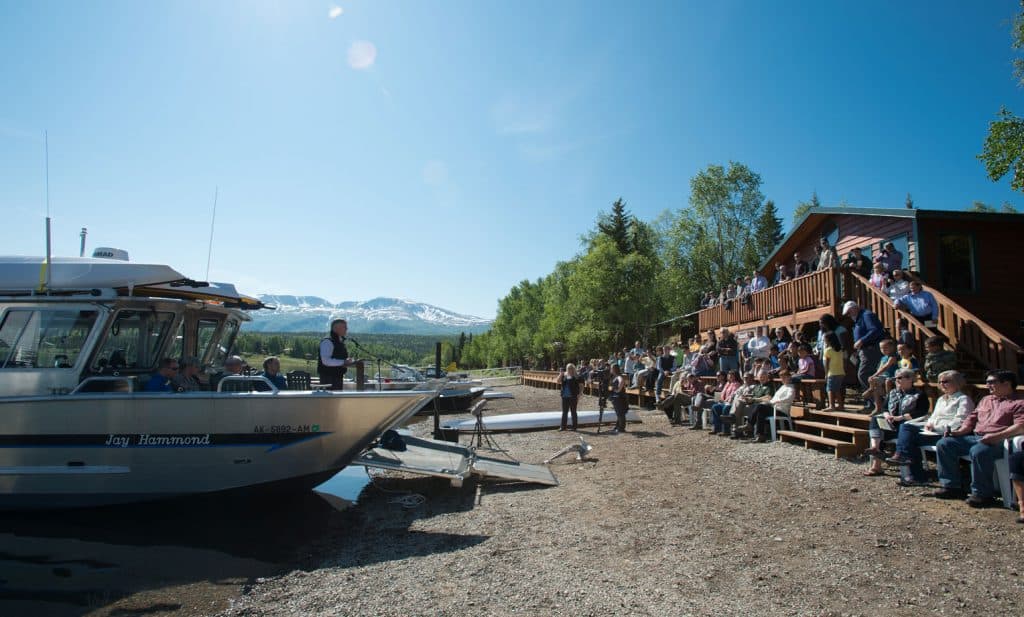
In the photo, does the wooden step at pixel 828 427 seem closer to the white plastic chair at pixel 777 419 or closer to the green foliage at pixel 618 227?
the white plastic chair at pixel 777 419

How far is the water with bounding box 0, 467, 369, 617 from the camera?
551 centimetres

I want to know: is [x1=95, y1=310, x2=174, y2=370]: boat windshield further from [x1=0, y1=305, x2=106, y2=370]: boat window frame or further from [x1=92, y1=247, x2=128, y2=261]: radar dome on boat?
[x1=92, y1=247, x2=128, y2=261]: radar dome on boat

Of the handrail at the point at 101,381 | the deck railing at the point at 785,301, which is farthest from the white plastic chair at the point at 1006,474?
the handrail at the point at 101,381

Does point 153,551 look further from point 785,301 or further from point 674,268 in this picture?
point 674,268

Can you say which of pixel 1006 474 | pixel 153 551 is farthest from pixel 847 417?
pixel 153 551

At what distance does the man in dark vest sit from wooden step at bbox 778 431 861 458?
23.6ft

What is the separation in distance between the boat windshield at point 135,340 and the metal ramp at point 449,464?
11.7ft

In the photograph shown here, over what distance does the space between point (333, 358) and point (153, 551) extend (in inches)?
122

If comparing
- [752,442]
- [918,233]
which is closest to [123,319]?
[752,442]

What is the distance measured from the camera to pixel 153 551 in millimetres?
6840

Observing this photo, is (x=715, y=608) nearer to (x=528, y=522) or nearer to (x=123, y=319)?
(x=528, y=522)

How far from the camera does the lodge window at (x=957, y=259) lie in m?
14.5

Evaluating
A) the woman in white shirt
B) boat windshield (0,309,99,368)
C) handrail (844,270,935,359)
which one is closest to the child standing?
handrail (844,270,935,359)

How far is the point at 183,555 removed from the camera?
666 centimetres
